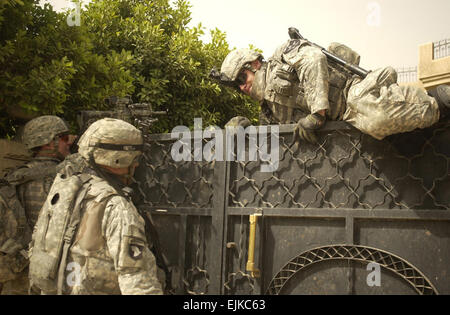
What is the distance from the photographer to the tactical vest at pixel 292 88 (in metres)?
3.48

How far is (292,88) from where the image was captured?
3734mm

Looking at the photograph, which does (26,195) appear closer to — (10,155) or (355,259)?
(10,155)

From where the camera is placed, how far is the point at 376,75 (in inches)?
123

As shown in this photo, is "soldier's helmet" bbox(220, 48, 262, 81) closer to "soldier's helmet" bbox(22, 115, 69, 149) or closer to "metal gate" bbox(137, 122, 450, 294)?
"metal gate" bbox(137, 122, 450, 294)

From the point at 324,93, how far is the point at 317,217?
925mm

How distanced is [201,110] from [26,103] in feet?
10.3

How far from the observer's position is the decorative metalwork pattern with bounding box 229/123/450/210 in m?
A: 2.99

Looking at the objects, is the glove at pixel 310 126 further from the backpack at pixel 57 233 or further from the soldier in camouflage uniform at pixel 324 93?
the backpack at pixel 57 233

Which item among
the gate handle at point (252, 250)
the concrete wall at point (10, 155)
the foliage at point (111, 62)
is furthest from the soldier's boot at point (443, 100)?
the concrete wall at point (10, 155)

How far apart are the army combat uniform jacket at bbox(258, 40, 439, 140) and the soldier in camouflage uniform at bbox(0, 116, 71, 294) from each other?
2139 millimetres

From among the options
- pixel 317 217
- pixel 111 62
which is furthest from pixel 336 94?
pixel 111 62

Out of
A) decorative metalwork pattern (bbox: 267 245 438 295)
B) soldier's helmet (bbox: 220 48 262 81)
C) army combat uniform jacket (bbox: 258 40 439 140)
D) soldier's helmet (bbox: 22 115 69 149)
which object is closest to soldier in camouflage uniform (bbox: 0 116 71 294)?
soldier's helmet (bbox: 22 115 69 149)

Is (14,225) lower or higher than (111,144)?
lower
